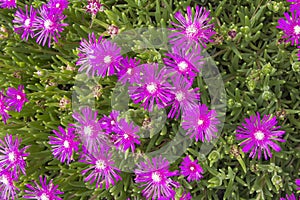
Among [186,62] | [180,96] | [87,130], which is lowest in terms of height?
[87,130]

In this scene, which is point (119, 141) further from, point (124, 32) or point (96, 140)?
point (124, 32)

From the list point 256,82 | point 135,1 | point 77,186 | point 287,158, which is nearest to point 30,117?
point 77,186

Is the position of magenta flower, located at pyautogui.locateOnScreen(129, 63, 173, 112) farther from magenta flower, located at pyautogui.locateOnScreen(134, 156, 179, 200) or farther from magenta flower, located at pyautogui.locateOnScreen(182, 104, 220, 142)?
magenta flower, located at pyautogui.locateOnScreen(134, 156, 179, 200)

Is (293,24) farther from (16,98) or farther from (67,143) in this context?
(16,98)

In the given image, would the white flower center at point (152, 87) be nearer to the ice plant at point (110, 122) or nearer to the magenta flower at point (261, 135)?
the ice plant at point (110, 122)

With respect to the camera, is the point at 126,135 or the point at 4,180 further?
the point at 4,180

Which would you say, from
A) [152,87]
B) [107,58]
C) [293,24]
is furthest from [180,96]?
[293,24]

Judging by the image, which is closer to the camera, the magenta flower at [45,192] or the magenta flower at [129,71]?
the magenta flower at [129,71]

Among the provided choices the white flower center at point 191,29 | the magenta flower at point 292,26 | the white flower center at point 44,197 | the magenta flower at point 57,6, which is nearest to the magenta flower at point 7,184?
the white flower center at point 44,197
